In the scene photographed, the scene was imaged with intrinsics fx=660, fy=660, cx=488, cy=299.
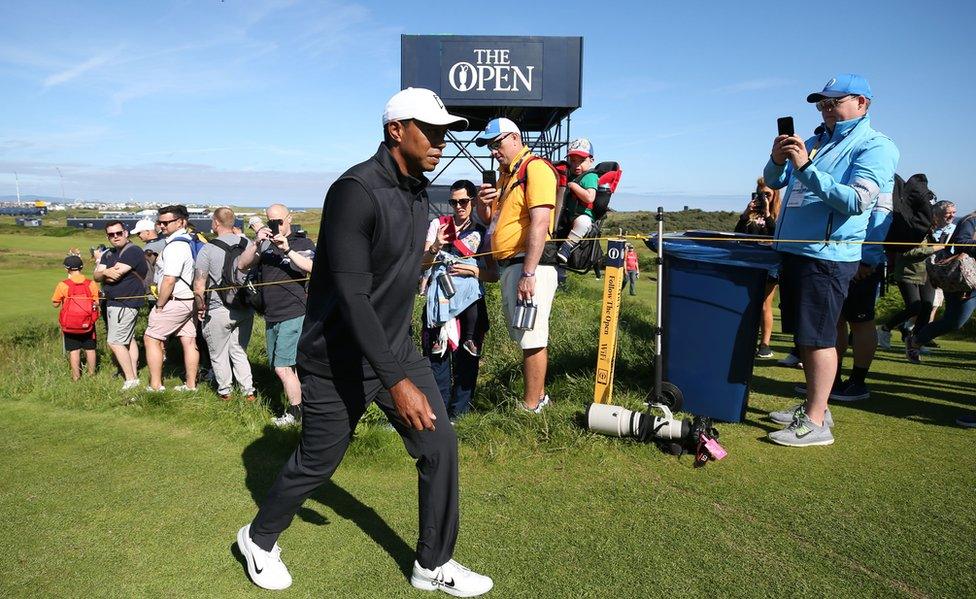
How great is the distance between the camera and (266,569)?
9.62 feet

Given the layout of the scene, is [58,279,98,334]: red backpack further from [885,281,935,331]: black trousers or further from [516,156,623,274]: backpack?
[885,281,935,331]: black trousers

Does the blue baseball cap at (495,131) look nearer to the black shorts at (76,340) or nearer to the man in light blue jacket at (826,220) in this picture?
the man in light blue jacket at (826,220)

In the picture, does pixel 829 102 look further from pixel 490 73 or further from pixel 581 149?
pixel 490 73

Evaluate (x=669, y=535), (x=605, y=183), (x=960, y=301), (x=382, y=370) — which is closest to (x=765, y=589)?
Answer: (x=669, y=535)

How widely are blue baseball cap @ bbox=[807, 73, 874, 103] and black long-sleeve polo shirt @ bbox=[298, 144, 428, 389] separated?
116 inches

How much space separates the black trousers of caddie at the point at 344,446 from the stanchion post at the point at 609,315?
2056 millimetres

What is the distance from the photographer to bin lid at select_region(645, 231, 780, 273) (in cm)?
455

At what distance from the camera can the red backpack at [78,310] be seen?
7107 mm

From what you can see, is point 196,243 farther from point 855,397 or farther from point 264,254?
point 855,397

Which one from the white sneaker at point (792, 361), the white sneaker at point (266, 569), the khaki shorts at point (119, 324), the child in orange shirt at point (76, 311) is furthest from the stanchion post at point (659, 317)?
the child in orange shirt at point (76, 311)

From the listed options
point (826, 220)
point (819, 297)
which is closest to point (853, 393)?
point (819, 297)

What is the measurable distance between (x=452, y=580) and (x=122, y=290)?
571 centimetres

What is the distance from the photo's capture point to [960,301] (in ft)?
21.4

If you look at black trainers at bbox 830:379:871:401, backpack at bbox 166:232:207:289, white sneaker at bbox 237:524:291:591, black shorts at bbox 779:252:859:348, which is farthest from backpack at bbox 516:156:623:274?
backpack at bbox 166:232:207:289
